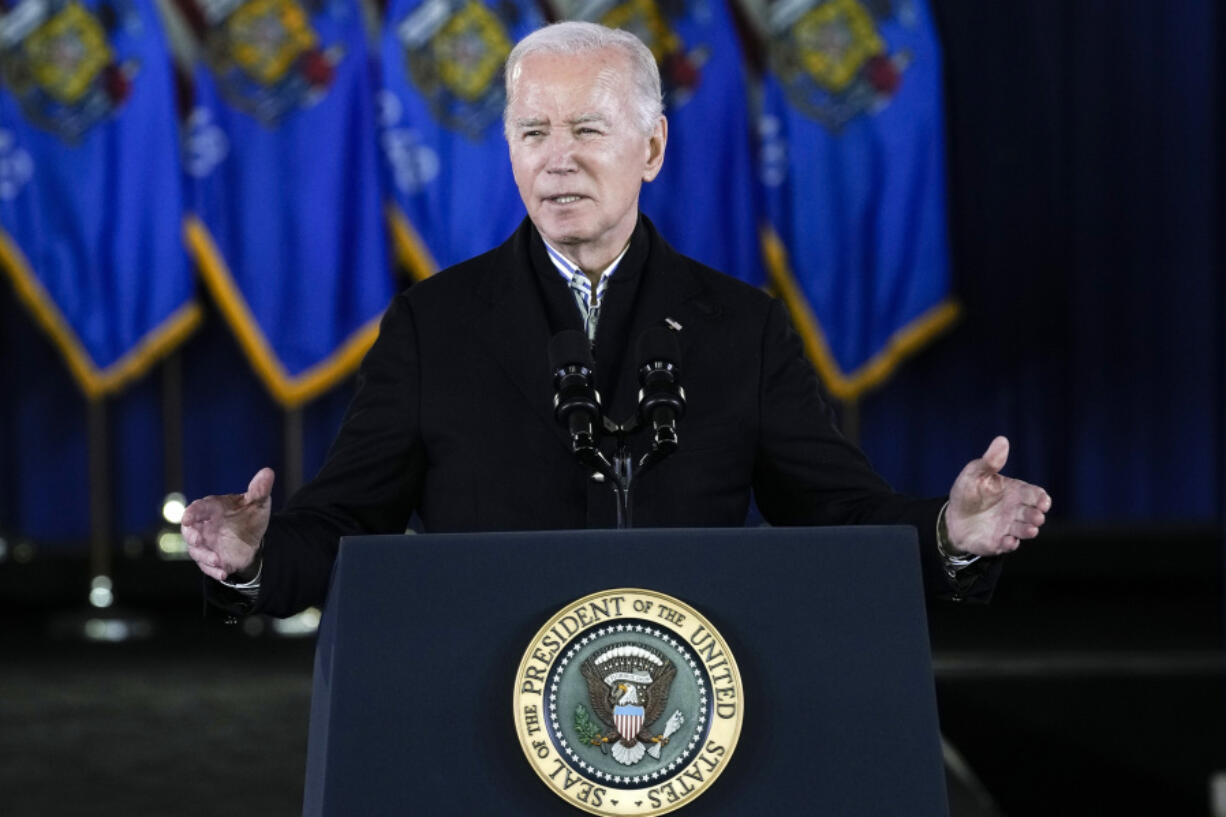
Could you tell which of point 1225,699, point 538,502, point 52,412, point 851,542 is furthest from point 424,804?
point 52,412

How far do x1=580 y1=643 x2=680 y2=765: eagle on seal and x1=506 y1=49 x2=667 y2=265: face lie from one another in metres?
0.67

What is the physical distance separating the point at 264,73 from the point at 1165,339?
462 cm

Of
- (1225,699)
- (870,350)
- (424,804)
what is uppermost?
(870,350)

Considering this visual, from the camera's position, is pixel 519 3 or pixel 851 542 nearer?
pixel 851 542

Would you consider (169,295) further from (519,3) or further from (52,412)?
(519,3)

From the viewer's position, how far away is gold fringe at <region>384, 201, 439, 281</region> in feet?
24.8

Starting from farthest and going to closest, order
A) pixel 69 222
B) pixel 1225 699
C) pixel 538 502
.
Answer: pixel 69 222 < pixel 1225 699 < pixel 538 502

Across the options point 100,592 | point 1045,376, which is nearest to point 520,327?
point 100,592

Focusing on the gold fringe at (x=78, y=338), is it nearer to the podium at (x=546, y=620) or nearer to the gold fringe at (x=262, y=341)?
the gold fringe at (x=262, y=341)

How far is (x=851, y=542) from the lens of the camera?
4.43 ft

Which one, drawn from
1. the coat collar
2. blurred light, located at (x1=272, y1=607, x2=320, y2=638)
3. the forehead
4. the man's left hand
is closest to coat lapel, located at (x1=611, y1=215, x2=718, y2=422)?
the coat collar

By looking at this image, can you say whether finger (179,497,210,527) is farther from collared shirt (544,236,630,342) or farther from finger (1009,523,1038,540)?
finger (1009,523,1038,540)

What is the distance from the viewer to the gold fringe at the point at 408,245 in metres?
7.57

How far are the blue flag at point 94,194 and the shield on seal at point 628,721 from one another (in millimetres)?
6617
